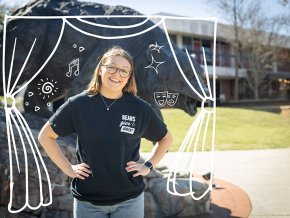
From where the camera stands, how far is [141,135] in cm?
249

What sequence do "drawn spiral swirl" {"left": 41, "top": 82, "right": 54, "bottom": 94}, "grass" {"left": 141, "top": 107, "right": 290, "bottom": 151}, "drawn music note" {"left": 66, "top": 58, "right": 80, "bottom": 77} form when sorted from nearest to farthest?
"drawn spiral swirl" {"left": 41, "top": 82, "right": 54, "bottom": 94}
"drawn music note" {"left": 66, "top": 58, "right": 80, "bottom": 77}
"grass" {"left": 141, "top": 107, "right": 290, "bottom": 151}

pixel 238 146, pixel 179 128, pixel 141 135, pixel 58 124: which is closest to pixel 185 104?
pixel 141 135

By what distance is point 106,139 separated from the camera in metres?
2.30

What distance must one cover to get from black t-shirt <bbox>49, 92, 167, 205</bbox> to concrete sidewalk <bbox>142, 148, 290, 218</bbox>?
3468mm

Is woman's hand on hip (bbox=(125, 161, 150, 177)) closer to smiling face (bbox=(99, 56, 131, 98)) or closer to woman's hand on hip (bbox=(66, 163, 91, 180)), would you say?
woman's hand on hip (bbox=(66, 163, 91, 180))

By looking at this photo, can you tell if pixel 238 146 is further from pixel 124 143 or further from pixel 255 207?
pixel 124 143

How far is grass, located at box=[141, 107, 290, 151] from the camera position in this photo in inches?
498

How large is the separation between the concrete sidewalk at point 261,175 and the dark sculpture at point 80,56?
6.76 ft
